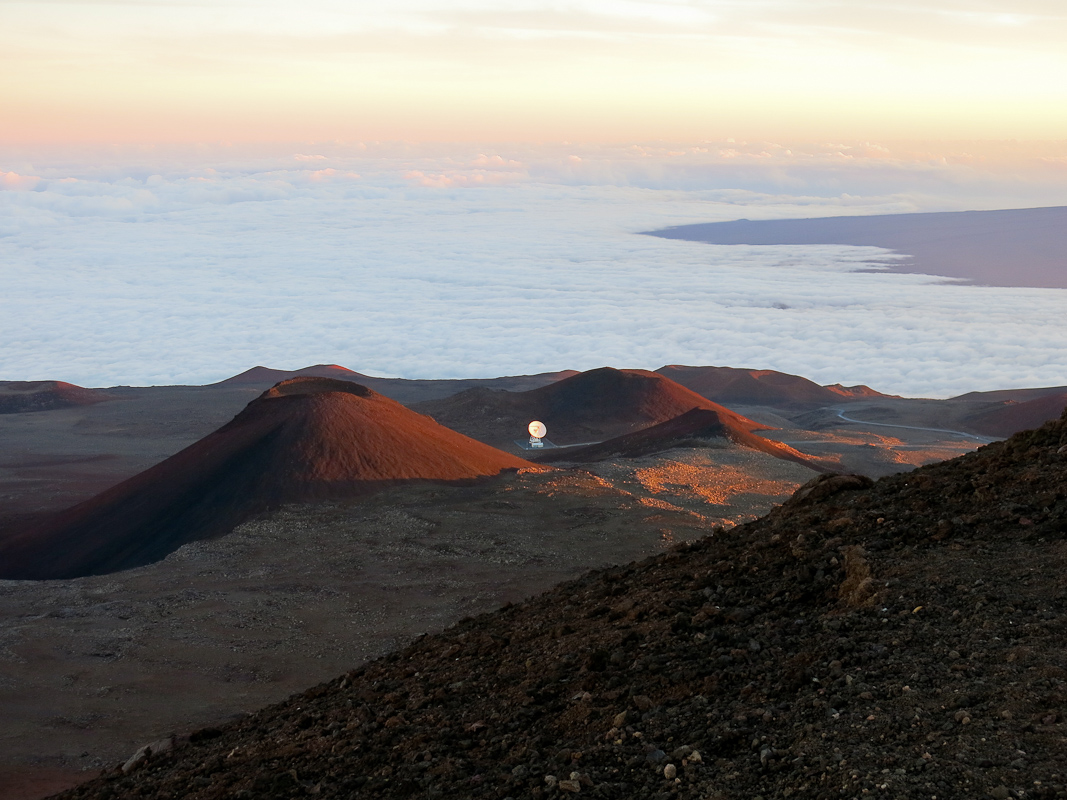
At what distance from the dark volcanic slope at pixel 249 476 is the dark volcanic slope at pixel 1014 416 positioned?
3375 centimetres

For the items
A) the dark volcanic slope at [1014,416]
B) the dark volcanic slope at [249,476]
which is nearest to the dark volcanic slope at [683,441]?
the dark volcanic slope at [249,476]

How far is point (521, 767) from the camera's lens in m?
6.04

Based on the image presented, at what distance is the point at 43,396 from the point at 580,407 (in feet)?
111

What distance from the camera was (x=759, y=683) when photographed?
6.38 meters

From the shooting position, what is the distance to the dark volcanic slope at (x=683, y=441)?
4125 centimetres

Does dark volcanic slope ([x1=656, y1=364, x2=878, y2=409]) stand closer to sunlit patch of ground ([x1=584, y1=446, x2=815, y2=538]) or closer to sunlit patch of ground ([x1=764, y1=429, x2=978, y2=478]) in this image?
sunlit patch of ground ([x1=764, y1=429, x2=978, y2=478])

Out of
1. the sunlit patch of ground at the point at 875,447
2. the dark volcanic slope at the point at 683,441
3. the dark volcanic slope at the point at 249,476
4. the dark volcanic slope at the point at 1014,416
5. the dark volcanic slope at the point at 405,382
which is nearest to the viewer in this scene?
the dark volcanic slope at the point at 249,476

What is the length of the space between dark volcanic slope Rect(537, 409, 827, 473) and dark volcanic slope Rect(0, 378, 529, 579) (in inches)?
302

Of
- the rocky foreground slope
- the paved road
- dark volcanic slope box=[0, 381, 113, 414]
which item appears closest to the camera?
the rocky foreground slope

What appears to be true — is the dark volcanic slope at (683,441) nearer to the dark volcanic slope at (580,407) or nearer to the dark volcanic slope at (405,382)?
the dark volcanic slope at (580,407)

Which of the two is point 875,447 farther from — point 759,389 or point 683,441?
point 759,389

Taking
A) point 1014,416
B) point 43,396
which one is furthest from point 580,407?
point 43,396

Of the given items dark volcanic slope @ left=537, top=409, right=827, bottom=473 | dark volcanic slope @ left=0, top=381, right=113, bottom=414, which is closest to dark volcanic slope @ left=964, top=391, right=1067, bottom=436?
dark volcanic slope @ left=537, top=409, right=827, bottom=473

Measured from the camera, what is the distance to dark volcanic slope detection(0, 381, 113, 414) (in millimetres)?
62000
